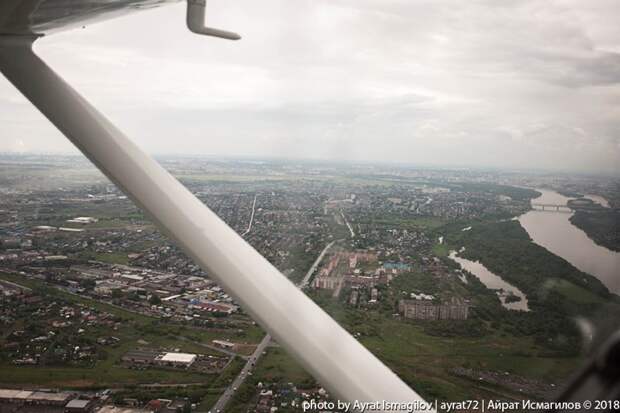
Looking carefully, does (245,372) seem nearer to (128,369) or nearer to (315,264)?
(315,264)

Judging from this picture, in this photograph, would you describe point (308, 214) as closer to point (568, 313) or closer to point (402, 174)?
point (402, 174)

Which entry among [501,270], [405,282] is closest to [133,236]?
[405,282]

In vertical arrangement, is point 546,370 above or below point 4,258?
above

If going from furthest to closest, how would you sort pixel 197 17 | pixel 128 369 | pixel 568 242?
pixel 128 369 → pixel 568 242 → pixel 197 17

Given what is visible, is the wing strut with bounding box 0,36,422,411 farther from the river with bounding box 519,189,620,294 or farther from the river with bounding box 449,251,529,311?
the river with bounding box 449,251,529,311

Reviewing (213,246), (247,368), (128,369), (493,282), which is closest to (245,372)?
(247,368)

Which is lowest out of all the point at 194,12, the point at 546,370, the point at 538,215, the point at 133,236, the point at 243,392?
the point at 243,392

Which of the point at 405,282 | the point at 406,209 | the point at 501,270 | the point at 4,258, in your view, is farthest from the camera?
the point at 4,258
